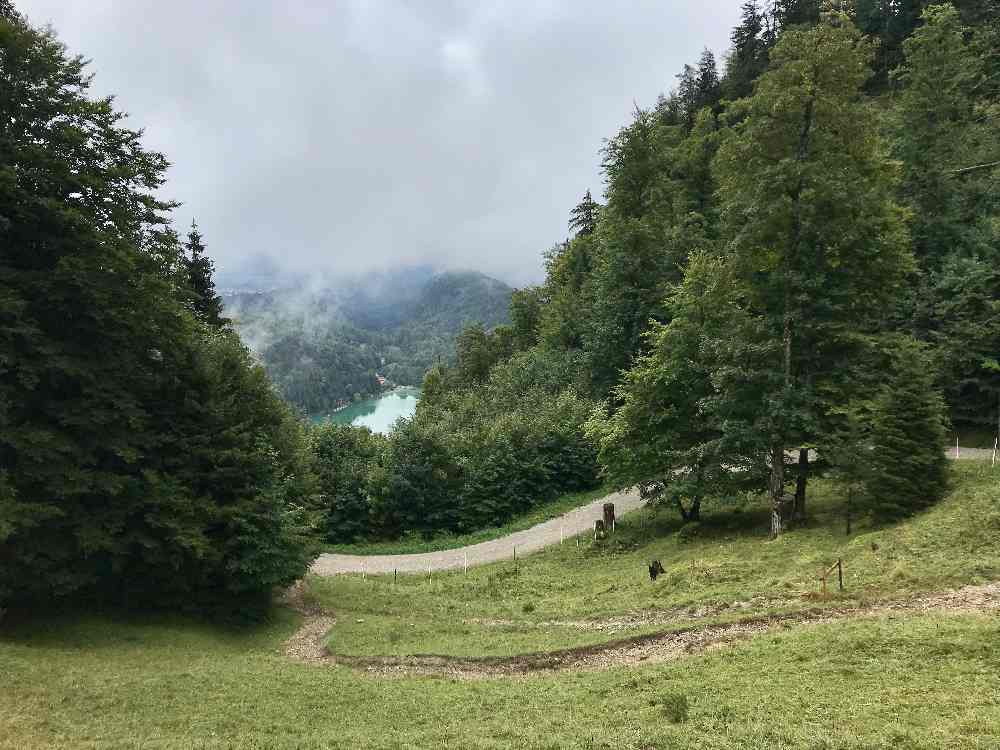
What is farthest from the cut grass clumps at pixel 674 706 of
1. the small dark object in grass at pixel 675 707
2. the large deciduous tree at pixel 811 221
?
the large deciduous tree at pixel 811 221

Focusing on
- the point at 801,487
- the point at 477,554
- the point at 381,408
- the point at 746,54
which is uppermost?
the point at 746,54

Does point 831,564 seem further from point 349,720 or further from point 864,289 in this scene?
point 349,720

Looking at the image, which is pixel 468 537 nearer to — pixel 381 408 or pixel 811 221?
pixel 811 221

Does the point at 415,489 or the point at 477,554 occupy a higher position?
the point at 415,489

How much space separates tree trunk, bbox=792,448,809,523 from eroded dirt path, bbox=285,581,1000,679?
318 inches

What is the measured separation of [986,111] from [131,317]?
1848 inches

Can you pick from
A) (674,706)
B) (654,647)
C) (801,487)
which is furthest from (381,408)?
(674,706)

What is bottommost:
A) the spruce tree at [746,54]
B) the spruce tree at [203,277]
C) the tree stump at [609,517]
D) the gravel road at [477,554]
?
the gravel road at [477,554]

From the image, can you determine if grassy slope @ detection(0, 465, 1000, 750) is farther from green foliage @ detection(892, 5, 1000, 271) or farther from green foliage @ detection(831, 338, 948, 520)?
green foliage @ detection(892, 5, 1000, 271)

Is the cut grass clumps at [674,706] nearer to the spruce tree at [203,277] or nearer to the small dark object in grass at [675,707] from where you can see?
the small dark object in grass at [675,707]

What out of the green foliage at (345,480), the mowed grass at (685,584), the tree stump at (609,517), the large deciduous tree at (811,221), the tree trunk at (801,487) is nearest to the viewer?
the mowed grass at (685,584)

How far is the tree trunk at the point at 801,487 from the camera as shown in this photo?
65.1 ft

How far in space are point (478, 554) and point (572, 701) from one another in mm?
19534

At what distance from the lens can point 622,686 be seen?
10.5 meters
